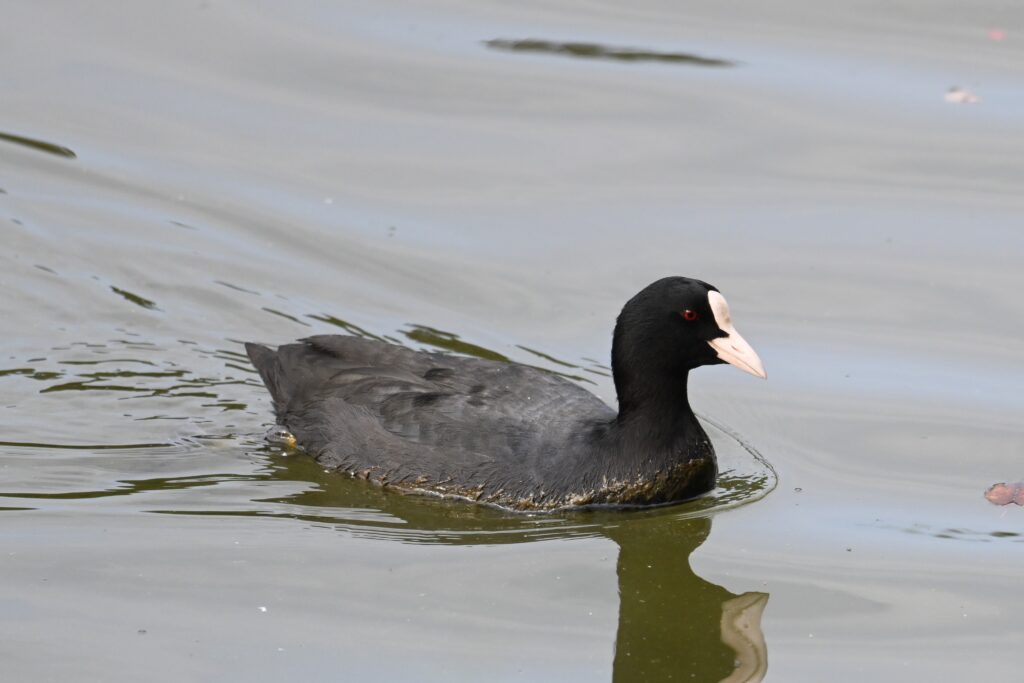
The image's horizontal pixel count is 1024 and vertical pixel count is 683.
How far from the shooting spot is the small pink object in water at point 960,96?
39.5 feet

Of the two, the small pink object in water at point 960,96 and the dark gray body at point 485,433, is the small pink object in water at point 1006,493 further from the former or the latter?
the small pink object in water at point 960,96

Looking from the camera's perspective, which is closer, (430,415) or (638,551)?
(638,551)

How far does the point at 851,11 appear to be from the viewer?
13.4 meters

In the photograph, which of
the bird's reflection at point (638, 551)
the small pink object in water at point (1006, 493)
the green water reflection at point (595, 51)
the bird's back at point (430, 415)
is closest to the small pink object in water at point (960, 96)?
the green water reflection at point (595, 51)

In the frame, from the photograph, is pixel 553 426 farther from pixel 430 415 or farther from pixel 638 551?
pixel 638 551

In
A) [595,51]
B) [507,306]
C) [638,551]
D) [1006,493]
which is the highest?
[595,51]

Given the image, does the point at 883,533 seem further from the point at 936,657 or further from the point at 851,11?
the point at 851,11

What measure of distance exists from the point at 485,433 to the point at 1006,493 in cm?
239

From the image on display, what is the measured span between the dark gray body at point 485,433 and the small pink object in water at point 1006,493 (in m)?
1.28

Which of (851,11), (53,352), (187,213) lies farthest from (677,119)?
(53,352)

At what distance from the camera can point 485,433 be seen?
25.3ft

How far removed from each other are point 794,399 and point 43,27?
24.4 feet

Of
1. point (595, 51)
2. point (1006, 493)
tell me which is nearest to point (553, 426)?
point (1006, 493)


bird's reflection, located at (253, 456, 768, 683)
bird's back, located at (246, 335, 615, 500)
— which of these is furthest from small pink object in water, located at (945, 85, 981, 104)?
Result: bird's reflection, located at (253, 456, 768, 683)
